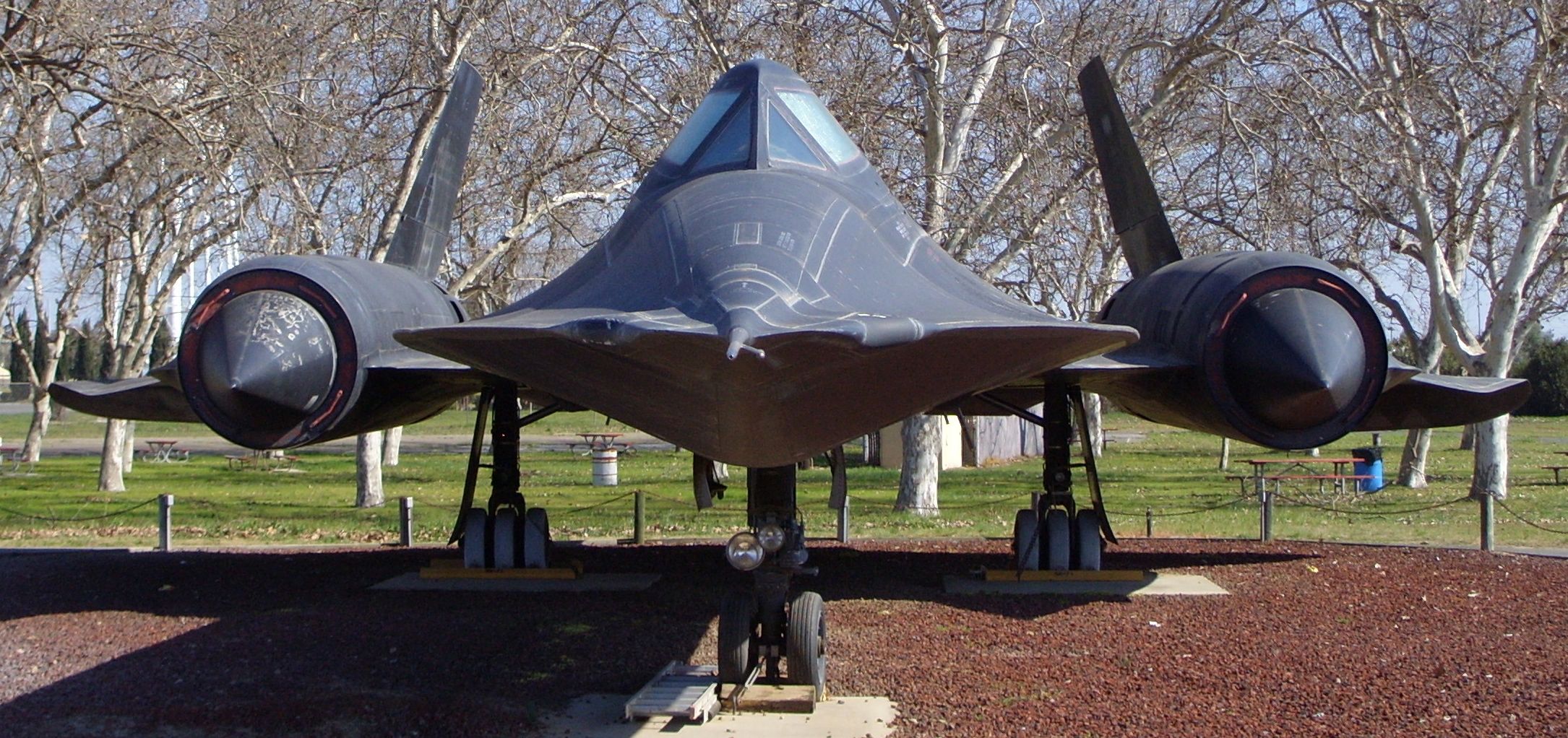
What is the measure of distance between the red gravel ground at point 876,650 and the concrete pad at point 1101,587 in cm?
21

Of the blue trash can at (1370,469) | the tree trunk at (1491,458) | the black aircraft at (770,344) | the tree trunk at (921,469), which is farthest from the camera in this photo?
the blue trash can at (1370,469)

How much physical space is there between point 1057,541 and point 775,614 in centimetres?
401

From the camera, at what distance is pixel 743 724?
538 centimetres

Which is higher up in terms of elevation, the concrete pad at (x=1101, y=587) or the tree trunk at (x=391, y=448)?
the tree trunk at (x=391, y=448)

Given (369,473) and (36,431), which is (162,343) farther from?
(369,473)

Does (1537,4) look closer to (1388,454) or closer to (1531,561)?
(1531,561)

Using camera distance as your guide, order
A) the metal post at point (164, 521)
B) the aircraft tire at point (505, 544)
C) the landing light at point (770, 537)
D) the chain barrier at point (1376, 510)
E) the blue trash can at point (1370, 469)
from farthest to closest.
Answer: the blue trash can at point (1370, 469)
the chain barrier at point (1376, 510)
the metal post at point (164, 521)
the aircraft tire at point (505, 544)
the landing light at point (770, 537)

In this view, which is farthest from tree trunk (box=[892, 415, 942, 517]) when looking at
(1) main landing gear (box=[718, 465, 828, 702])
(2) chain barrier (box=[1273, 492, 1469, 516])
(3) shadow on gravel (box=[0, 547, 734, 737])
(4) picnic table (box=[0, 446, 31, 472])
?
(4) picnic table (box=[0, 446, 31, 472])

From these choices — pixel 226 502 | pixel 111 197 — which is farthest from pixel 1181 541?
pixel 111 197

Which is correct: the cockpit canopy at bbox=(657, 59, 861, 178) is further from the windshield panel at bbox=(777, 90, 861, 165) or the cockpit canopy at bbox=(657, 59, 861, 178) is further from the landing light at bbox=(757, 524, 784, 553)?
the landing light at bbox=(757, 524, 784, 553)

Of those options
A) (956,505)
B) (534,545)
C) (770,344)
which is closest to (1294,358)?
(770,344)

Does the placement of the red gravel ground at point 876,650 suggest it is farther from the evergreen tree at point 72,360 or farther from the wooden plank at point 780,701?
the evergreen tree at point 72,360

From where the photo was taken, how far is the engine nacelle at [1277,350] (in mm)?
6223

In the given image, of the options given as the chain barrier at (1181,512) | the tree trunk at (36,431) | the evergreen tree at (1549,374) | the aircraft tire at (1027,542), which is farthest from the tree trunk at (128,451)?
the evergreen tree at (1549,374)
